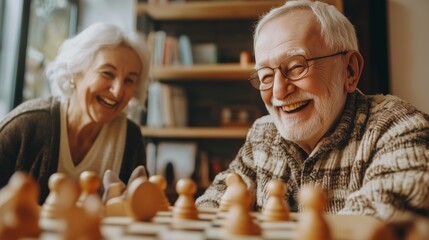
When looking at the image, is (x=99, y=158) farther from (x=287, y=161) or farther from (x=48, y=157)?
(x=287, y=161)

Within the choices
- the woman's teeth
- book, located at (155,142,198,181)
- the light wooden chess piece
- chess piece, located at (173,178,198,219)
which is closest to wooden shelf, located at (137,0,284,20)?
book, located at (155,142,198,181)

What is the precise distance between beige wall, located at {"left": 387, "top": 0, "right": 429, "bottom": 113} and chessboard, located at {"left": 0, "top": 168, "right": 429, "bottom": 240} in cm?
251

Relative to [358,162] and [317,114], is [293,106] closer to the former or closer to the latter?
[317,114]

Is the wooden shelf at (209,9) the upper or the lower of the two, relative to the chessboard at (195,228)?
upper

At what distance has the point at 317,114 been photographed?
1.27 metres

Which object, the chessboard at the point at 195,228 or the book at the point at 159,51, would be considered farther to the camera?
the book at the point at 159,51

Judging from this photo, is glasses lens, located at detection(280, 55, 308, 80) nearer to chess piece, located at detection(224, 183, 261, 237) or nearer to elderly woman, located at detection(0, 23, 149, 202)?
chess piece, located at detection(224, 183, 261, 237)

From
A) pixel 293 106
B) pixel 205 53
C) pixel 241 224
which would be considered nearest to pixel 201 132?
pixel 205 53

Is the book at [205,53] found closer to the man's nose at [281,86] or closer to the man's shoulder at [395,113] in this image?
the man's nose at [281,86]

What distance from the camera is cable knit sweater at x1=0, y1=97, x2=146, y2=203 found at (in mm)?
1581

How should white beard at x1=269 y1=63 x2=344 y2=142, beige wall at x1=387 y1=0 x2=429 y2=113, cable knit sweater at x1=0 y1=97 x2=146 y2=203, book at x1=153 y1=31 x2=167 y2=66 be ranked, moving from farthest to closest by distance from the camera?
beige wall at x1=387 y1=0 x2=429 y2=113 → book at x1=153 y1=31 x2=167 y2=66 → cable knit sweater at x1=0 y1=97 x2=146 y2=203 → white beard at x1=269 y1=63 x2=344 y2=142

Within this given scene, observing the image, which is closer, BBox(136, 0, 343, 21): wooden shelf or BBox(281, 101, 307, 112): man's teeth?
BBox(281, 101, 307, 112): man's teeth

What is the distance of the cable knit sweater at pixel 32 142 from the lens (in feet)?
5.19

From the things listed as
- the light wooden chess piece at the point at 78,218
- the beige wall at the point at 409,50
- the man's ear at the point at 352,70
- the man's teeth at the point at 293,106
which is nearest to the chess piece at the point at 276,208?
the light wooden chess piece at the point at 78,218
